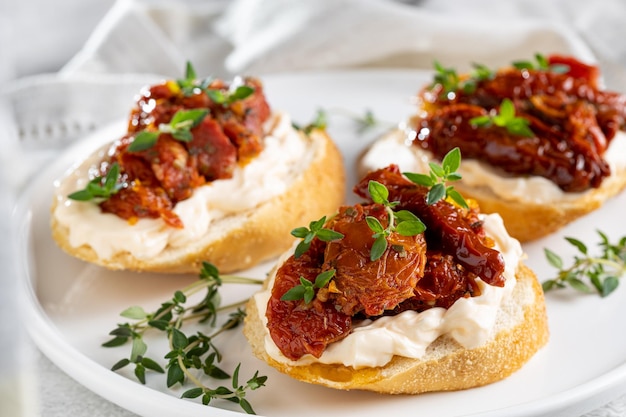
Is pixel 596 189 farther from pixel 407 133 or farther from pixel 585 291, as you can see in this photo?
pixel 407 133

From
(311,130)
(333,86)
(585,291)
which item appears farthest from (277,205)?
(333,86)

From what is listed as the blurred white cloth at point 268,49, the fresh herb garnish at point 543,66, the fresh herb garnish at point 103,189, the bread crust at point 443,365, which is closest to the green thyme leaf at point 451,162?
the bread crust at point 443,365

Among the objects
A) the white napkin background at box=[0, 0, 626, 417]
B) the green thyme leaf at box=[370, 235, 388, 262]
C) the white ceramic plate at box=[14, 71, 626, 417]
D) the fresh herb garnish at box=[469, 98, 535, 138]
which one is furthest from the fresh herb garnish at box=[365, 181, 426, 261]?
the white napkin background at box=[0, 0, 626, 417]

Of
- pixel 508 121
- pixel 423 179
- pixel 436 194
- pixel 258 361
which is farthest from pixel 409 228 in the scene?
pixel 508 121

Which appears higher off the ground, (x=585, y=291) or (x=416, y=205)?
(x=416, y=205)

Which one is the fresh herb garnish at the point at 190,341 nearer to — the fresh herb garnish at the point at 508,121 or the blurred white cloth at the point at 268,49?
the fresh herb garnish at the point at 508,121
